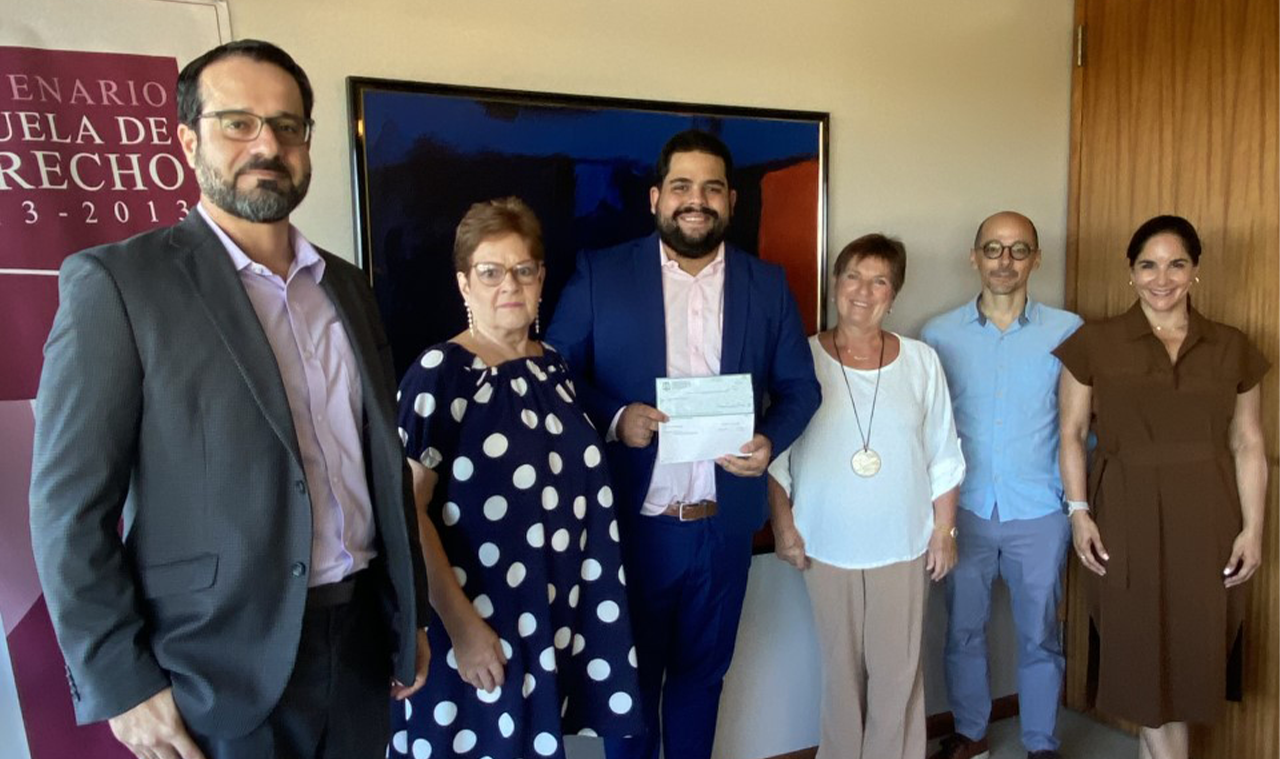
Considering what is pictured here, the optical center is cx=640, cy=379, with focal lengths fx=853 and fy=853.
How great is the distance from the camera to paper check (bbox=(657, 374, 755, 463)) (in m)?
1.91

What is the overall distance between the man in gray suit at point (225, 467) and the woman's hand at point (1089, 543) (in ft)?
6.52

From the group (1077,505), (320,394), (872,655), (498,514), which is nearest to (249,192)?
(320,394)

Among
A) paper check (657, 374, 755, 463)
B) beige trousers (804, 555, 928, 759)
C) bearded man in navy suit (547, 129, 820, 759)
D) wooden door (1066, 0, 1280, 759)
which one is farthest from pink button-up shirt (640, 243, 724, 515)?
wooden door (1066, 0, 1280, 759)

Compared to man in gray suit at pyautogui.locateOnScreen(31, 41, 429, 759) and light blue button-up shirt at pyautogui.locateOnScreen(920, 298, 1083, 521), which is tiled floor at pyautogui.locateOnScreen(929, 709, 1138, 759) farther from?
man in gray suit at pyautogui.locateOnScreen(31, 41, 429, 759)

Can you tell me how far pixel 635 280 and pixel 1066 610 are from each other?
7.10ft

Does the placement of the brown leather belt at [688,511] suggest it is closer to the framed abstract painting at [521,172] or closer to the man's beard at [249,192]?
the framed abstract painting at [521,172]

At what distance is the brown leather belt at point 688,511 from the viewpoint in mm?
2076

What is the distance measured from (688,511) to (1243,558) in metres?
1.60

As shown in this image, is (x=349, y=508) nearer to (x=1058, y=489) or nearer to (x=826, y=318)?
(x=826, y=318)

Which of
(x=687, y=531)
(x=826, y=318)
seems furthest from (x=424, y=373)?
(x=826, y=318)

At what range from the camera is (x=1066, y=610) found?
3104mm

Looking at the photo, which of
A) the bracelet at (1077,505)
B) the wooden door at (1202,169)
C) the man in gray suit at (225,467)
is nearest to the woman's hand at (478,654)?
the man in gray suit at (225,467)

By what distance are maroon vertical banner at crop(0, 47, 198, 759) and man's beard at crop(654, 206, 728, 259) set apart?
1.09 metres

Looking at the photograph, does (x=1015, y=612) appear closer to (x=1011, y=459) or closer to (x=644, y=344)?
(x=1011, y=459)
